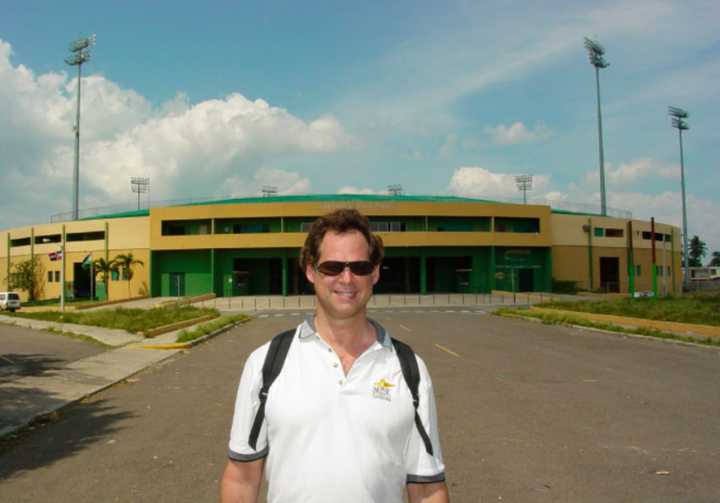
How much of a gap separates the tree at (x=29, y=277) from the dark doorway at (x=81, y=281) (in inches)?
152

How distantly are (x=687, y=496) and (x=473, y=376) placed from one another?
6.24 m

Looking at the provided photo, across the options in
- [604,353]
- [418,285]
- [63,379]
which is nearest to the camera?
[63,379]

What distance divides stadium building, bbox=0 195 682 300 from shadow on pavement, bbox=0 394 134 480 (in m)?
41.7

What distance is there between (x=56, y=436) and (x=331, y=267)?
20.7 feet

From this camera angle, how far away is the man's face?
2615 millimetres

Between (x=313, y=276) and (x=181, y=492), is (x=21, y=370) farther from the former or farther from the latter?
(x=313, y=276)

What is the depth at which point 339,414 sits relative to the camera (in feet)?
7.74

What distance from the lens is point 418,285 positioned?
61.4 meters

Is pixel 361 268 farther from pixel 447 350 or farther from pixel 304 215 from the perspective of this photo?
pixel 304 215

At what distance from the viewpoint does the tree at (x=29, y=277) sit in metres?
58.8

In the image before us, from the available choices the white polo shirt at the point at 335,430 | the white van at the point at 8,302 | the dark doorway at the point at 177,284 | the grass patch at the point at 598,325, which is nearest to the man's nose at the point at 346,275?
the white polo shirt at the point at 335,430

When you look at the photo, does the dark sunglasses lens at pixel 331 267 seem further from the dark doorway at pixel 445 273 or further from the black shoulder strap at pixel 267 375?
the dark doorway at pixel 445 273

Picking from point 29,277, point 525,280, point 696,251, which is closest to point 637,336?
point 525,280

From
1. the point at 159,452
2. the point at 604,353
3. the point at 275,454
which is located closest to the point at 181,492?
the point at 159,452
